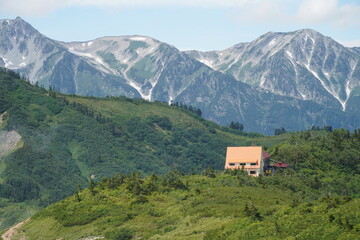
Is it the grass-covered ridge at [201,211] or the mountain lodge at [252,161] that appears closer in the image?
the grass-covered ridge at [201,211]

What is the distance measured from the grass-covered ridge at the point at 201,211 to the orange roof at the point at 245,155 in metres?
7.76

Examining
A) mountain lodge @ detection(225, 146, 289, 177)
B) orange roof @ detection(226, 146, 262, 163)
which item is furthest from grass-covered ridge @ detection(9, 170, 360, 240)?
orange roof @ detection(226, 146, 262, 163)

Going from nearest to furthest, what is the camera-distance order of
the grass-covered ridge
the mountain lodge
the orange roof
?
the grass-covered ridge
the mountain lodge
the orange roof

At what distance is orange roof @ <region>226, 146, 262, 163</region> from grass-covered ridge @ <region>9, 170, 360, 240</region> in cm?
776

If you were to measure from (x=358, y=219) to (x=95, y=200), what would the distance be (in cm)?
5986

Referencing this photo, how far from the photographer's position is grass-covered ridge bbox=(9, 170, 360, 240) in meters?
86.3

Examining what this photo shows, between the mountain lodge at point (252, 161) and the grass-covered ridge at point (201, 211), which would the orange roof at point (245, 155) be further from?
the grass-covered ridge at point (201, 211)

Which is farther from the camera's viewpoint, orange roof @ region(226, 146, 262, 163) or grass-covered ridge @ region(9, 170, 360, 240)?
orange roof @ region(226, 146, 262, 163)

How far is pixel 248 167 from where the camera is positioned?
6284 inches

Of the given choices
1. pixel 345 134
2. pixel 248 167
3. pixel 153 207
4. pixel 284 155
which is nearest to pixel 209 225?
pixel 153 207

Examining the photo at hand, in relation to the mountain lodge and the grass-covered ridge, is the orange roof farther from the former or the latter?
the grass-covered ridge

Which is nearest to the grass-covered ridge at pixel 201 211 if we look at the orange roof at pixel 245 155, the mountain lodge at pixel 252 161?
the mountain lodge at pixel 252 161

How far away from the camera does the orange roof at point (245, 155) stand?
525 feet

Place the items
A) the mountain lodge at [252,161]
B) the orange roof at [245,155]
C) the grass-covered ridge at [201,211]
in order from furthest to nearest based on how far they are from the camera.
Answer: the orange roof at [245,155], the mountain lodge at [252,161], the grass-covered ridge at [201,211]
